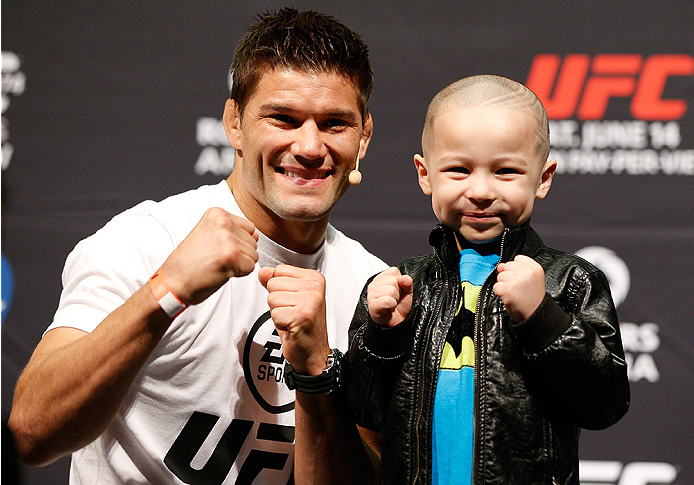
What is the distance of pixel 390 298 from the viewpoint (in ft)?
2.72

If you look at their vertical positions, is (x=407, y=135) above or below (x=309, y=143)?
above

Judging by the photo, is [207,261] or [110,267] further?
[110,267]

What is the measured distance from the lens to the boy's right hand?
2.74 feet

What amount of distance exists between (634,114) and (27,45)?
1.70 meters

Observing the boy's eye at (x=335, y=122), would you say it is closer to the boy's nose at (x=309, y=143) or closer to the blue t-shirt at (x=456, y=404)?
the boy's nose at (x=309, y=143)

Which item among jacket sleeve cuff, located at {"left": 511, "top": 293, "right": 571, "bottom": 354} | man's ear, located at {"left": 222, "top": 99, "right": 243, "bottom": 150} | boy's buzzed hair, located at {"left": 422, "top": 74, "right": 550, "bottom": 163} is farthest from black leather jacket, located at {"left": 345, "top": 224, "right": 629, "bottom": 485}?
man's ear, located at {"left": 222, "top": 99, "right": 243, "bottom": 150}

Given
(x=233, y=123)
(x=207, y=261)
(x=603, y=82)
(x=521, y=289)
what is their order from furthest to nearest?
(x=603, y=82)
(x=233, y=123)
(x=207, y=261)
(x=521, y=289)

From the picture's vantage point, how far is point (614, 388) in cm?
81

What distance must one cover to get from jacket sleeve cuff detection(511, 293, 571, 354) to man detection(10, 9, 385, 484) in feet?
1.11

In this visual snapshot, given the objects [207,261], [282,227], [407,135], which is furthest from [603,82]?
[207,261]

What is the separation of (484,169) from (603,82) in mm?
1146

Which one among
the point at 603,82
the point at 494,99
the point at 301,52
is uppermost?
the point at 603,82

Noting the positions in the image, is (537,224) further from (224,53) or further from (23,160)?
(23,160)

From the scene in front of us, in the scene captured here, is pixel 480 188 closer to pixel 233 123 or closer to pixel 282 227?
pixel 282 227
